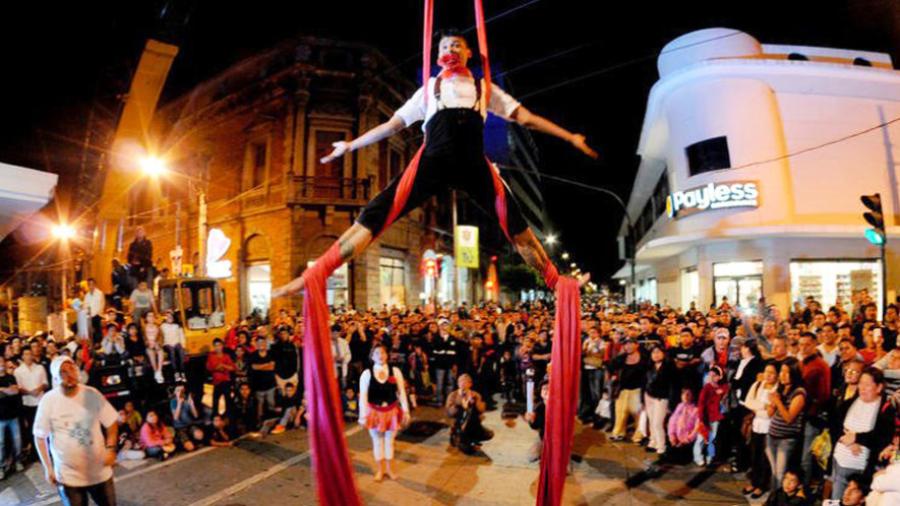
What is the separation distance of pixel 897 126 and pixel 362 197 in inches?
739

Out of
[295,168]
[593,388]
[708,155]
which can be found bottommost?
[593,388]

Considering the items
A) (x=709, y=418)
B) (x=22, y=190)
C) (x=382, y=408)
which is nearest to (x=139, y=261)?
(x=22, y=190)

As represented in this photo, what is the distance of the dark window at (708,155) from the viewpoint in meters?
17.6

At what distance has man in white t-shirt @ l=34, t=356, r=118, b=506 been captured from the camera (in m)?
4.55

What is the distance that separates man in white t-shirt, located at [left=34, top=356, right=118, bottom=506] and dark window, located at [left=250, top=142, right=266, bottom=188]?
61.0 feet

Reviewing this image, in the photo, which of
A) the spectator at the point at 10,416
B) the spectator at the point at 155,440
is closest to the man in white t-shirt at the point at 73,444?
the spectator at the point at 155,440

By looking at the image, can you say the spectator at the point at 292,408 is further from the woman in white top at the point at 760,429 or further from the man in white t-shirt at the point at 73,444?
the woman in white top at the point at 760,429

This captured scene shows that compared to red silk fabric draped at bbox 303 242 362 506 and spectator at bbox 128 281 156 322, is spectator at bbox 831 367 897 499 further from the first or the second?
spectator at bbox 128 281 156 322

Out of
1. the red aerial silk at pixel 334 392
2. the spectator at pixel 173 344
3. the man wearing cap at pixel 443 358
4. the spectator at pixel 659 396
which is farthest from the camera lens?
the man wearing cap at pixel 443 358

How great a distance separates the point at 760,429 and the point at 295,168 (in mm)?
18626

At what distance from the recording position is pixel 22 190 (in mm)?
4855

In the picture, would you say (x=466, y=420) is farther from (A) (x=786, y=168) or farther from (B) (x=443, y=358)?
(A) (x=786, y=168)

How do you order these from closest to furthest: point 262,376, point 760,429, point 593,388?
point 760,429 < point 262,376 < point 593,388

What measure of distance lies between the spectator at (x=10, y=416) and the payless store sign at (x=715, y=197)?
18545mm
